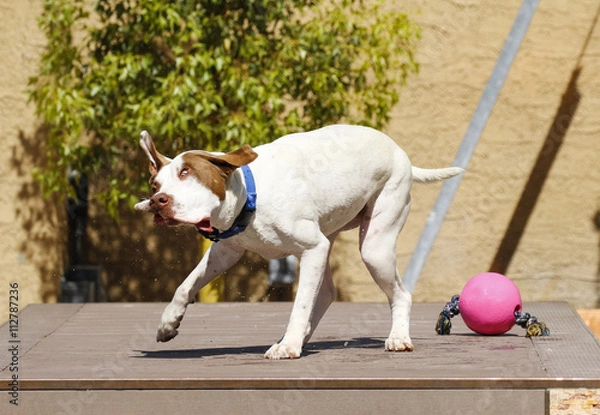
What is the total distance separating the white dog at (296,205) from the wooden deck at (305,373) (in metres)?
0.27

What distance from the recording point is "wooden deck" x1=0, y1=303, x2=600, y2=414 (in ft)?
14.5

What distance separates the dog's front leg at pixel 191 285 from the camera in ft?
17.1

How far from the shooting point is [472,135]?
898 centimetres

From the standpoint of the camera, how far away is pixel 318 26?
328 inches

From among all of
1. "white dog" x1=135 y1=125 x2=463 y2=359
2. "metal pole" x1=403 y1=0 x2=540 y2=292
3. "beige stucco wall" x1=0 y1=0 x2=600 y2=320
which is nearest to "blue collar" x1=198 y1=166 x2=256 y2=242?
"white dog" x1=135 y1=125 x2=463 y2=359

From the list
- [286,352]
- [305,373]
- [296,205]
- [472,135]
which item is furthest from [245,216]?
[472,135]

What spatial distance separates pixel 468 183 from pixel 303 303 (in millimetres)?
4684

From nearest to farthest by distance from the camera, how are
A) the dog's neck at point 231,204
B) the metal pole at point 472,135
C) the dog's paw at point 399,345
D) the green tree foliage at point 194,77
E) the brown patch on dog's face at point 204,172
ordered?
1. the brown patch on dog's face at point 204,172
2. the dog's neck at point 231,204
3. the dog's paw at point 399,345
4. the green tree foliage at point 194,77
5. the metal pole at point 472,135

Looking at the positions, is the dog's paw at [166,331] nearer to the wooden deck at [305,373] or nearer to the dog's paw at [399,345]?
the wooden deck at [305,373]

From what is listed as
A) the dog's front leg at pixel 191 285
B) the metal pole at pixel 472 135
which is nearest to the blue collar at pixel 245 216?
the dog's front leg at pixel 191 285

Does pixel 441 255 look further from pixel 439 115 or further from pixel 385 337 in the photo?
pixel 385 337

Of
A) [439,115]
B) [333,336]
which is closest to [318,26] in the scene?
[439,115]

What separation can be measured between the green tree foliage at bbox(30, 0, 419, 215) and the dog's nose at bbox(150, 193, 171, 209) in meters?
2.90

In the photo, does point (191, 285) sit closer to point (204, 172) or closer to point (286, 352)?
point (286, 352)
